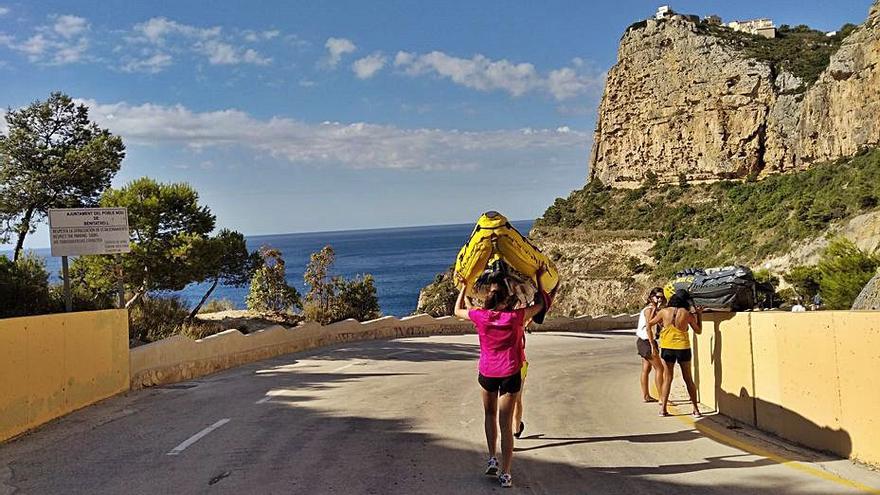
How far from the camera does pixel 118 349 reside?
13.0 m

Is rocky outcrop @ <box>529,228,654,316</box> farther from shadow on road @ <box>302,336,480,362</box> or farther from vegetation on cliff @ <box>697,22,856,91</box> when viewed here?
shadow on road @ <box>302,336,480,362</box>

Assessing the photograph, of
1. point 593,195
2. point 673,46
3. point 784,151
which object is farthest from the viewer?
point 593,195

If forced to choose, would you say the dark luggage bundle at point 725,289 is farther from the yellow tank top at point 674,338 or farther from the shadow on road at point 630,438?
the shadow on road at point 630,438

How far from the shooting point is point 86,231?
46.6 feet

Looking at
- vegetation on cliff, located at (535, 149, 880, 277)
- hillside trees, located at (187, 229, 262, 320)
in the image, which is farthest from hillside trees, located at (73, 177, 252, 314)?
vegetation on cliff, located at (535, 149, 880, 277)

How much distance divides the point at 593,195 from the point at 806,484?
8341cm

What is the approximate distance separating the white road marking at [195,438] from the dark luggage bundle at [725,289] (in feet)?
21.3

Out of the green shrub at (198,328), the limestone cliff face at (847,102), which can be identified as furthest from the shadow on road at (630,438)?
the limestone cliff face at (847,102)

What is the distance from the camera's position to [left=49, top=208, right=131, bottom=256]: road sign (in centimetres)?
1374

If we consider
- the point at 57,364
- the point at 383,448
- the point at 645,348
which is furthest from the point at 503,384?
the point at 57,364

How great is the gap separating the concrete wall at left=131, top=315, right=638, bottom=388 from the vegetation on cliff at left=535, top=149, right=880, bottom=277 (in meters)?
28.9

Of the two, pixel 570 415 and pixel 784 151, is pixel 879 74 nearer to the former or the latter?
pixel 784 151

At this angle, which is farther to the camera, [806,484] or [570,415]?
[570,415]

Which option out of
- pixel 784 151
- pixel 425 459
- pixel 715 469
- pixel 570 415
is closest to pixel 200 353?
pixel 570 415
